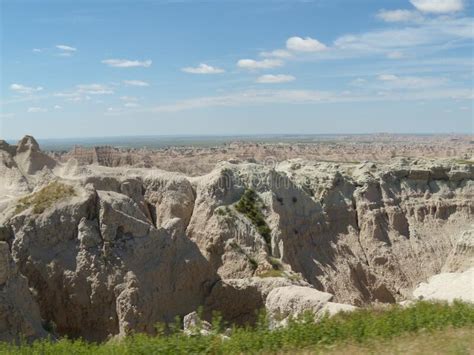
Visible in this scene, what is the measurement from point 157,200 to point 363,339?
25999 mm

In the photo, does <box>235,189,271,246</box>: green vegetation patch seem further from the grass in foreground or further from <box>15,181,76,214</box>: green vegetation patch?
the grass in foreground

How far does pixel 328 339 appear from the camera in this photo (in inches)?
377

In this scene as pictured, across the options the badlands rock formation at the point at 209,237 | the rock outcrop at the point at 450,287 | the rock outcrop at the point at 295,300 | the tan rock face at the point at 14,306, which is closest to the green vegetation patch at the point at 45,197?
the badlands rock formation at the point at 209,237

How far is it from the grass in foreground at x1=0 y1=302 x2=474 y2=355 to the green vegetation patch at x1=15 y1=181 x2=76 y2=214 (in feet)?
40.6

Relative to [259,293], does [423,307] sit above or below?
above

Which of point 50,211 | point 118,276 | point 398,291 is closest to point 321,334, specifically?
point 118,276

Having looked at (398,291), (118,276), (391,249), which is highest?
(118,276)

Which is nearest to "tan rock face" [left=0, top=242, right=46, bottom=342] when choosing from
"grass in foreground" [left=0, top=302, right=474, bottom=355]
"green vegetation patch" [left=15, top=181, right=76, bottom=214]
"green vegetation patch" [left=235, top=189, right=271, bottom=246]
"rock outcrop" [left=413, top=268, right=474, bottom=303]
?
"green vegetation patch" [left=15, top=181, right=76, bottom=214]

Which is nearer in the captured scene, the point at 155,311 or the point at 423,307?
the point at 423,307

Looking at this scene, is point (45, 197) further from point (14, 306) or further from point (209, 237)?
point (209, 237)

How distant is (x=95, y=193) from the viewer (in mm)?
23250

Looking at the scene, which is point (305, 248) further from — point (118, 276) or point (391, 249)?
point (118, 276)

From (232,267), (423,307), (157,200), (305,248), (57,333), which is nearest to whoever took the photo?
(423,307)

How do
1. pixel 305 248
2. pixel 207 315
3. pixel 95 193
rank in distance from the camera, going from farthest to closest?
pixel 305 248 → pixel 207 315 → pixel 95 193
